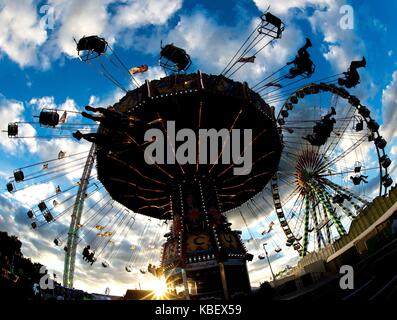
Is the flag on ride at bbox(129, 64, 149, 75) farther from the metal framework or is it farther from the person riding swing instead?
the metal framework

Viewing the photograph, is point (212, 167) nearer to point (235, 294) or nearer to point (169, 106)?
point (169, 106)

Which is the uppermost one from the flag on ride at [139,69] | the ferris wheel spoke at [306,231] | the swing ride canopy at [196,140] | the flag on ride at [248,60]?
the flag on ride at [139,69]

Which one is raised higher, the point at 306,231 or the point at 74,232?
the point at 74,232

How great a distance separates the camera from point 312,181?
97.6 feet

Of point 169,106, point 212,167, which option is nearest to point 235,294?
point 212,167

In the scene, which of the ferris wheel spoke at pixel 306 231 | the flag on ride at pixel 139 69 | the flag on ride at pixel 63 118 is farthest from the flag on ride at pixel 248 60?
the ferris wheel spoke at pixel 306 231

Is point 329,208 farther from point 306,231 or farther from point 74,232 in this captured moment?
point 74,232

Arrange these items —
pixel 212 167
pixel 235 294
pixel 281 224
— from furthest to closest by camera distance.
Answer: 1. pixel 281 224
2. pixel 212 167
3. pixel 235 294

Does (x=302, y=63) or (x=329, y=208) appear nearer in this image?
(x=302, y=63)

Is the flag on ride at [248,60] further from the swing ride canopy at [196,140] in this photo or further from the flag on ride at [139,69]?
the flag on ride at [139,69]

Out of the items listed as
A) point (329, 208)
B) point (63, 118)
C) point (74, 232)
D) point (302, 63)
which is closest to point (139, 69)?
point (63, 118)

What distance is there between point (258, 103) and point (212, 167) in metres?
6.11

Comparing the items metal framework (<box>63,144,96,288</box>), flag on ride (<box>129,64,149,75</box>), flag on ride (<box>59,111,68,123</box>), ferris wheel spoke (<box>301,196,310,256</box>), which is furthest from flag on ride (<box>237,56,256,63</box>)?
metal framework (<box>63,144,96,288</box>)
